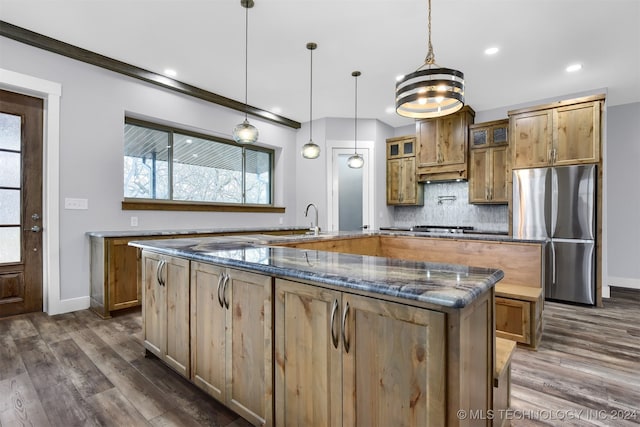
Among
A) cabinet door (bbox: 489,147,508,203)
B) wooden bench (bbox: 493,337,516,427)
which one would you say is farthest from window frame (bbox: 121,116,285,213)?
wooden bench (bbox: 493,337,516,427)

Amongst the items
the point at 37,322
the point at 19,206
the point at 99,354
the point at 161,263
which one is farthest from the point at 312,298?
the point at 19,206

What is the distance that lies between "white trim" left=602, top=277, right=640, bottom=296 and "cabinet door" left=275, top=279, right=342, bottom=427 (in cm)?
578

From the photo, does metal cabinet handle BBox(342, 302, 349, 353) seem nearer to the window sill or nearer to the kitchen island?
the kitchen island

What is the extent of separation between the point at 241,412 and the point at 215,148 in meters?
4.44

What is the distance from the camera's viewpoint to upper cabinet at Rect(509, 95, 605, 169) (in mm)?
4086

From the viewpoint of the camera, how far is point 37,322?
3.13 metres

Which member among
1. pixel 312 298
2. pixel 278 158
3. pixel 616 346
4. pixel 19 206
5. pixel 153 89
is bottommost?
pixel 616 346

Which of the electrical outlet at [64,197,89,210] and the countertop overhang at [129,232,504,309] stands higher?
the electrical outlet at [64,197,89,210]

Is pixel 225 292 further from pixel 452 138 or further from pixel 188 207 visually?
pixel 452 138

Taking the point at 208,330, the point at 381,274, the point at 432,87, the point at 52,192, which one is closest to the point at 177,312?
the point at 208,330

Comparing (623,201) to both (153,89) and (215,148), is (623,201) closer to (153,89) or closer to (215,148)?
(215,148)

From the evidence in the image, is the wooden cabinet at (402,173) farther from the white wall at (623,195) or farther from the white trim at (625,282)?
the white trim at (625,282)

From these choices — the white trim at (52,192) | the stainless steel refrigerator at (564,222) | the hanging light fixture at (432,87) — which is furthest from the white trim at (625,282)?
the white trim at (52,192)

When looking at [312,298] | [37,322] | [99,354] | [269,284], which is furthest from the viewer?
[37,322]
